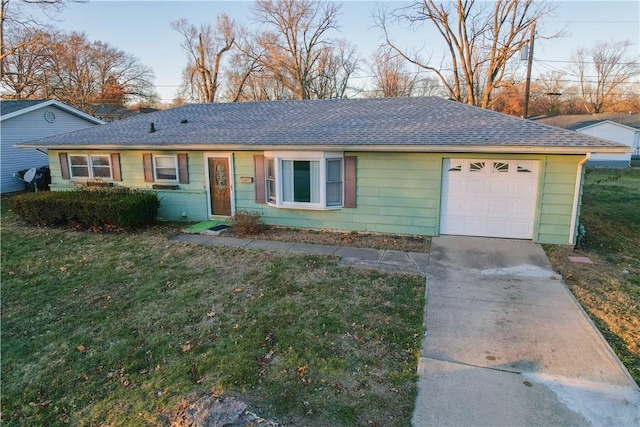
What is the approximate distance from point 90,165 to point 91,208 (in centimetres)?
280

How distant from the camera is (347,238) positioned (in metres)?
9.21

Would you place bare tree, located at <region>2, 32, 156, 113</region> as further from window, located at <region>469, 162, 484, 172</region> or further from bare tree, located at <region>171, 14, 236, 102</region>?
window, located at <region>469, 162, 484, 172</region>

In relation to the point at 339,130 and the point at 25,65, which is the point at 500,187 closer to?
the point at 339,130

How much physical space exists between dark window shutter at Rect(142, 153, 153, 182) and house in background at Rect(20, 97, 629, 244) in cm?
3

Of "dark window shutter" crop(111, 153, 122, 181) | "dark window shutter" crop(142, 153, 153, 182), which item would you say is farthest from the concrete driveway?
"dark window shutter" crop(111, 153, 122, 181)

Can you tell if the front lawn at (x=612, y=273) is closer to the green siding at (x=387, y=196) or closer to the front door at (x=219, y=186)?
the green siding at (x=387, y=196)

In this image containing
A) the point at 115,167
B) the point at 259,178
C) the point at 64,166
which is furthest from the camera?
the point at 64,166

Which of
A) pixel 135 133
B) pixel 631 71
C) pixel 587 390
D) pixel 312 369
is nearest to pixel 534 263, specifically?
pixel 587 390

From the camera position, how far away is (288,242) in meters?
8.91

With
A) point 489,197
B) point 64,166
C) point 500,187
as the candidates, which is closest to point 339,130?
point 489,197

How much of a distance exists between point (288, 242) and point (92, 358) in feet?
16.7

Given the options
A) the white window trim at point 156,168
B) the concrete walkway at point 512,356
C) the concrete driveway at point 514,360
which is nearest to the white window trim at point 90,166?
the white window trim at point 156,168

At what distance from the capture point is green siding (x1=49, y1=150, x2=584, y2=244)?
324 inches

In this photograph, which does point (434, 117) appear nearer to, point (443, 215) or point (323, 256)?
point (443, 215)
